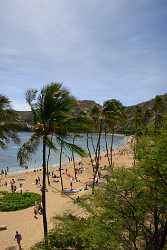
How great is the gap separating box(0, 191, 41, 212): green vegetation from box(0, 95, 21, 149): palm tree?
17.0 meters

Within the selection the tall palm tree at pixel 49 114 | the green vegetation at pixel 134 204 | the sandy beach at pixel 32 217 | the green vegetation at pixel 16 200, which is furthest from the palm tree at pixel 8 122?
the green vegetation at pixel 16 200

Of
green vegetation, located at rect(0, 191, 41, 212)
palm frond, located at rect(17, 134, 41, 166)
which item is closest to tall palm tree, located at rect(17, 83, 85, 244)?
palm frond, located at rect(17, 134, 41, 166)

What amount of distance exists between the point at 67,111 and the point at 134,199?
20.4 feet

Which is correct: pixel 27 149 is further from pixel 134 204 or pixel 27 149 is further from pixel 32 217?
pixel 32 217

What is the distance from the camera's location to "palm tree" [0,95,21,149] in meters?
17.2

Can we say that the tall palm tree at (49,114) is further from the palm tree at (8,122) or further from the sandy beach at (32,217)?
the sandy beach at (32,217)

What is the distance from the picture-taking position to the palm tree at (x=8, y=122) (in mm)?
17169

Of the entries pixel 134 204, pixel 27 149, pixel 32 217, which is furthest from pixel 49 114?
pixel 32 217

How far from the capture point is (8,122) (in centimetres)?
1730

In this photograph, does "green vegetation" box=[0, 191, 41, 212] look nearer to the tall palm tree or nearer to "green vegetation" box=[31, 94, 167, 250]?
the tall palm tree

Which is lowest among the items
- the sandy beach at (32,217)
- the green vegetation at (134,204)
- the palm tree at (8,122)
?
the sandy beach at (32,217)

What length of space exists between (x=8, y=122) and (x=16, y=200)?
21.1m

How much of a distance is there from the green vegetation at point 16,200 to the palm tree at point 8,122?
1701 cm

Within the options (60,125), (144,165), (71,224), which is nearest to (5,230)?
(60,125)
